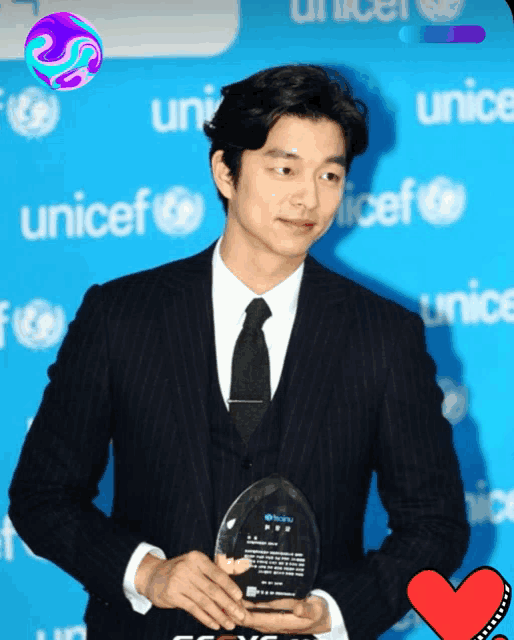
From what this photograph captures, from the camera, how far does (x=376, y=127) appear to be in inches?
115

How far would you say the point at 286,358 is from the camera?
2.22 metres

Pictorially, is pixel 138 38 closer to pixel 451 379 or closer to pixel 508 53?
pixel 508 53

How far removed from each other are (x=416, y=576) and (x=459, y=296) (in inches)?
44.0

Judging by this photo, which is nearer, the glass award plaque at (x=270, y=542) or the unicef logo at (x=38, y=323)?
the glass award plaque at (x=270, y=542)

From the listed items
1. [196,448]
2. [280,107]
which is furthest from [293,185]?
[196,448]

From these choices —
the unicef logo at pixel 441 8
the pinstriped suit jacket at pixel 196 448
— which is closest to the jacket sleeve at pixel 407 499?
the pinstriped suit jacket at pixel 196 448

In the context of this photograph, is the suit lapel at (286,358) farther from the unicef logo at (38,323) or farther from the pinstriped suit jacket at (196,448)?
the unicef logo at (38,323)

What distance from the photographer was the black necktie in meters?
2.13

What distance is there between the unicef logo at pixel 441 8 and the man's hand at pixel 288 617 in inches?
75.2

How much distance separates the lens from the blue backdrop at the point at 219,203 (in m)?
2.87

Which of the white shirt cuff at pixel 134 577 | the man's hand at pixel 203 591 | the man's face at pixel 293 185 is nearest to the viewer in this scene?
the man's hand at pixel 203 591

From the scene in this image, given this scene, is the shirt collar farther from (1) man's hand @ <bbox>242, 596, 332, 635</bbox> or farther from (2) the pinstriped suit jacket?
(1) man's hand @ <bbox>242, 596, 332, 635</bbox>

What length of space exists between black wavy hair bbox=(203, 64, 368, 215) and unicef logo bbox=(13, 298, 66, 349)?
2.87ft

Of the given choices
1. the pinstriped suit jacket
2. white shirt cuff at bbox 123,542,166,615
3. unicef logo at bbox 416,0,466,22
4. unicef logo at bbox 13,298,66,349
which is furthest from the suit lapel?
unicef logo at bbox 416,0,466,22
